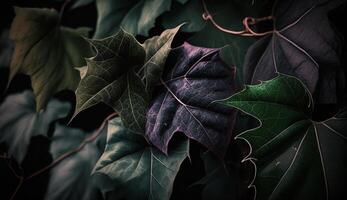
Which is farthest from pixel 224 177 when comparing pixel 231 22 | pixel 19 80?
pixel 19 80

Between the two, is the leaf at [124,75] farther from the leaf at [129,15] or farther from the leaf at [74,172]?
the leaf at [74,172]

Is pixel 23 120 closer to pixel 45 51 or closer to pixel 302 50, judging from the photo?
pixel 45 51

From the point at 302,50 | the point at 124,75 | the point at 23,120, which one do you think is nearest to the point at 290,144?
the point at 302,50

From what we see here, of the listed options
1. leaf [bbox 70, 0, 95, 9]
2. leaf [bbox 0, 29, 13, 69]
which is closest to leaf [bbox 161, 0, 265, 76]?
leaf [bbox 70, 0, 95, 9]

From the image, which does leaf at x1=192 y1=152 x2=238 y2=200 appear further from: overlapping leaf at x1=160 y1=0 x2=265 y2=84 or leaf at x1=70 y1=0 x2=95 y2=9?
leaf at x1=70 y1=0 x2=95 y2=9

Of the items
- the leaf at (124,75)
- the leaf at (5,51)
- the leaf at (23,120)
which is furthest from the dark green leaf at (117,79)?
the leaf at (5,51)

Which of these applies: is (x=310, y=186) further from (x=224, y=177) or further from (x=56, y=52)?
(x=56, y=52)
